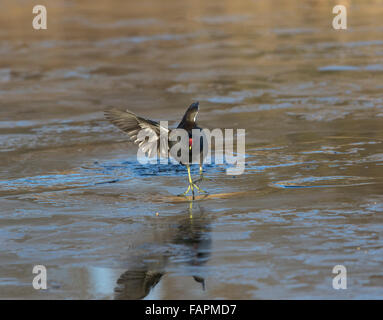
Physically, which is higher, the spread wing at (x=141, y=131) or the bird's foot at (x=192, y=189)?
the spread wing at (x=141, y=131)

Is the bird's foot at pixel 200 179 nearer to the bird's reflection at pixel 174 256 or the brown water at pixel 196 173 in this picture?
the brown water at pixel 196 173

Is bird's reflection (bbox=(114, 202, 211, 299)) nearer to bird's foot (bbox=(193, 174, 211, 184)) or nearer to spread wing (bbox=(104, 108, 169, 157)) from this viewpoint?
spread wing (bbox=(104, 108, 169, 157))

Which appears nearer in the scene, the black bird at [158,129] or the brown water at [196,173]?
the brown water at [196,173]

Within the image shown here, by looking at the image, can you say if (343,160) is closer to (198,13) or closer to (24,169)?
(24,169)

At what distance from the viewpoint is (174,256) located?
666 cm

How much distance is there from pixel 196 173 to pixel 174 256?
2.84 m

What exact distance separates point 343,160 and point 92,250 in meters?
3.93

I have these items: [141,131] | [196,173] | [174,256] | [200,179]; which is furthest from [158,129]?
[174,256]

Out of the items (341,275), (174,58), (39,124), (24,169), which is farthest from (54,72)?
(341,275)

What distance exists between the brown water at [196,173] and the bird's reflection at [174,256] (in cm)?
2

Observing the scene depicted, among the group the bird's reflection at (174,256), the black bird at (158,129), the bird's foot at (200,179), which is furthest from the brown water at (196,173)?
the black bird at (158,129)

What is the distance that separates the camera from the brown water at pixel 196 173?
20.6 feet

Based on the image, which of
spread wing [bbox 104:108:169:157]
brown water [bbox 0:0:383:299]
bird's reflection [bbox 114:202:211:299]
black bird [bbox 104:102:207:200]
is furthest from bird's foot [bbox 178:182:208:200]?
bird's reflection [bbox 114:202:211:299]

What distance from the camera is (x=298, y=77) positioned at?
15.8 metres
